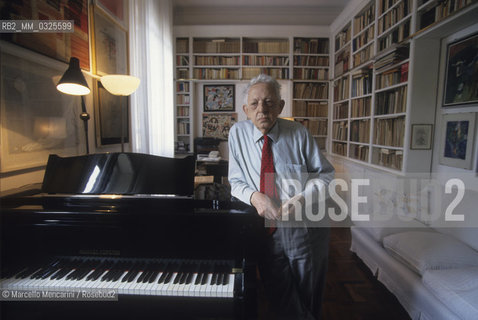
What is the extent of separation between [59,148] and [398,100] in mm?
3116

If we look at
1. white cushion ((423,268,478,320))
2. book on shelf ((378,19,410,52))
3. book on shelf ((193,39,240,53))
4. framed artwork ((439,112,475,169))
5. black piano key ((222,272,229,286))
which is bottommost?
white cushion ((423,268,478,320))

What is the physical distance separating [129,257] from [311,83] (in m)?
4.39

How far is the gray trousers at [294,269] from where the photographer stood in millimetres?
1191

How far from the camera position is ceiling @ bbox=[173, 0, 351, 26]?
4.29 metres

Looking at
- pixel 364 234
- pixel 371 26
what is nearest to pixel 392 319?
pixel 364 234

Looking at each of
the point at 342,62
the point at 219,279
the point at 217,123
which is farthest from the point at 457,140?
the point at 217,123

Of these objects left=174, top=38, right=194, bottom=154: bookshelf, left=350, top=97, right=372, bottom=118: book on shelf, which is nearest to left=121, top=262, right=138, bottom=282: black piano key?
left=350, top=97, right=372, bottom=118: book on shelf

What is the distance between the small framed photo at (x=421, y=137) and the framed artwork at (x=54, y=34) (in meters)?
2.94

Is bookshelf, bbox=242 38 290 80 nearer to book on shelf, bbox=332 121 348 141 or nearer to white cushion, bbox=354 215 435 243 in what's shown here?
book on shelf, bbox=332 121 348 141

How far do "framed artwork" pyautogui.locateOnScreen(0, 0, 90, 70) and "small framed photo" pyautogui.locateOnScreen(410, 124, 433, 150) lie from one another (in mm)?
2940

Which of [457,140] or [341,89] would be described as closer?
[457,140]

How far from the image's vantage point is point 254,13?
4.43 m

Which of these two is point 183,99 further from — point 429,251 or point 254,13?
point 429,251

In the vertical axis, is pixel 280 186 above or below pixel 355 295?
above
